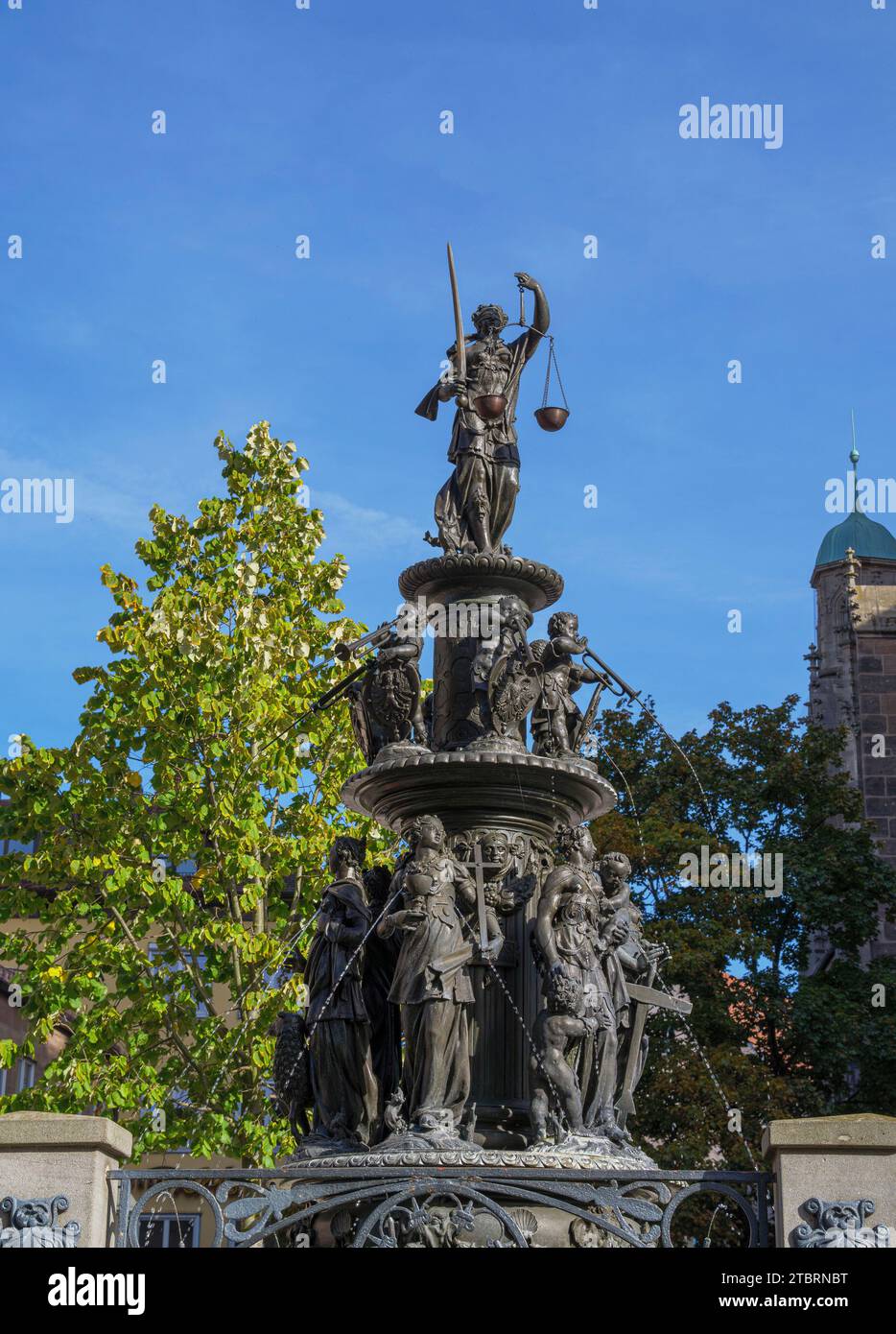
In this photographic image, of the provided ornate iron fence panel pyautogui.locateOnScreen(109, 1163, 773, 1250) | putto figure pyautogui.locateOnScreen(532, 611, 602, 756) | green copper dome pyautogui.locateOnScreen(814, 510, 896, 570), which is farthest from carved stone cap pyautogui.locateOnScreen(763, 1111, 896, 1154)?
green copper dome pyautogui.locateOnScreen(814, 510, 896, 570)

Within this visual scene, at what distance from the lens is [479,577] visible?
1305 cm

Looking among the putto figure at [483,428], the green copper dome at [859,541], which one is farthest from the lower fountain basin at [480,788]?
the green copper dome at [859,541]

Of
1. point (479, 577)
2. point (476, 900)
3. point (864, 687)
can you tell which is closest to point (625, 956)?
point (476, 900)

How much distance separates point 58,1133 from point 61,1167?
0.18 metres

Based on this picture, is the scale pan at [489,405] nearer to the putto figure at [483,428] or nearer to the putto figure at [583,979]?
the putto figure at [483,428]

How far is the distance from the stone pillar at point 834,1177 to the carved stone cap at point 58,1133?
3404 mm

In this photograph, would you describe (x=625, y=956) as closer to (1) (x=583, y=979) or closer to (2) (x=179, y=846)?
(1) (x=583, y=979)

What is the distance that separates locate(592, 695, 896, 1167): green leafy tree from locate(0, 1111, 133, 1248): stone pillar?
17602 mm

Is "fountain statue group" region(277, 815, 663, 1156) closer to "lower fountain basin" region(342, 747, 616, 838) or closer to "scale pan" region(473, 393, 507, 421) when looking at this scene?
"lower fountain basin" region(342, 747, 616, 838)

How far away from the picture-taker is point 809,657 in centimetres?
4006

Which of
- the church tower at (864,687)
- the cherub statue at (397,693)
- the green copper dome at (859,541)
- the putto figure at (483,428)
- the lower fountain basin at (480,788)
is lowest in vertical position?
the lower fountain basin at (480,788)

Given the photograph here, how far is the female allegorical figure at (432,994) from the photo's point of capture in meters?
11.1

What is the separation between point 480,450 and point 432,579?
106cm
